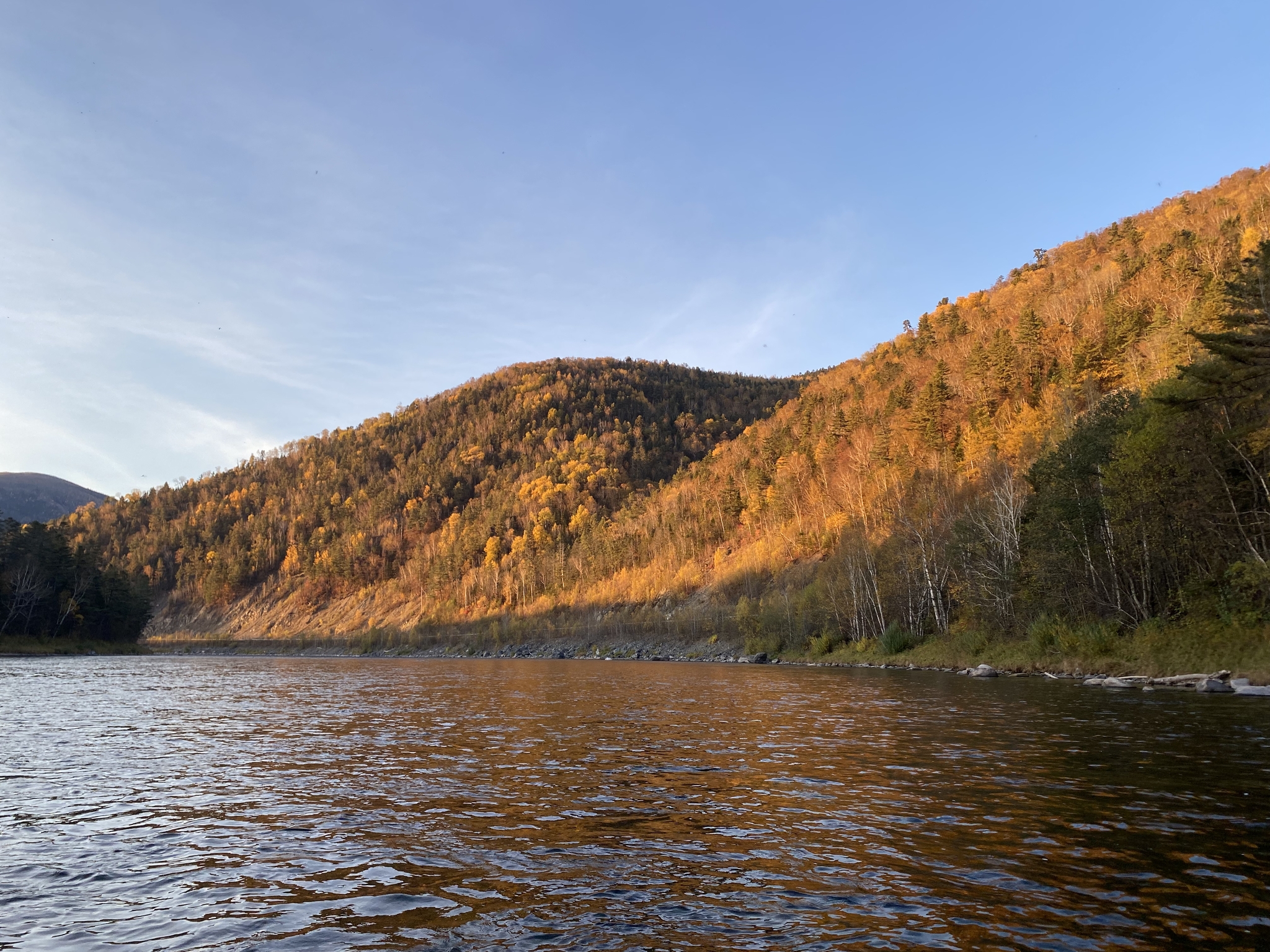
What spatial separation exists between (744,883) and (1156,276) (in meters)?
95.3

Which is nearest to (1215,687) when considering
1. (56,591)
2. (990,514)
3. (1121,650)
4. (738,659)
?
(1121,650)

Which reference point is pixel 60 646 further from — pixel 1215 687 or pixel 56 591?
pixel 1215 687

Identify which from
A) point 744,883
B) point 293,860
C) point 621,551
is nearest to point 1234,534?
point 744,883

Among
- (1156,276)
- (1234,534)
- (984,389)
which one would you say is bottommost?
(1234,534)

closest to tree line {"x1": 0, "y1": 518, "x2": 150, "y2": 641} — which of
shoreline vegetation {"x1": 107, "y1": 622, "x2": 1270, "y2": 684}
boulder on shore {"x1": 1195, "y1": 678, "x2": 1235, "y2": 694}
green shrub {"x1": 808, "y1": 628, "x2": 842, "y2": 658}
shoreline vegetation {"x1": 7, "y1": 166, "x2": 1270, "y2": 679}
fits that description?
shoreline vegetation {"x1": 7, "y1": 166, "x2": 1270, "y2": 679}

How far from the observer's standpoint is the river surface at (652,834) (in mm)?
7484

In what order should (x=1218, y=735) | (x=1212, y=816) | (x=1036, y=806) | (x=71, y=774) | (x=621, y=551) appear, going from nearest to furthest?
1. (x=1212, y=816)
2. (x=1036, y=806)
3. (x=71, y=774)
4. (x=1218, y=735)
5. (x=621, y=551)

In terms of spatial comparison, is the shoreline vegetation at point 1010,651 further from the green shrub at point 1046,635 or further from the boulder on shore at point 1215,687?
the boulder on shore at point 1215,687

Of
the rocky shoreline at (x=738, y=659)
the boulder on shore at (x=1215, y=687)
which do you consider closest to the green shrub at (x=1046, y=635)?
the rocky shoreline at (x=738, y=659)

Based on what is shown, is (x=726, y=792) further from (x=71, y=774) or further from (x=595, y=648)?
(x=595, y=648)

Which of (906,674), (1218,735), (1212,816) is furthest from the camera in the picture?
(906,674)

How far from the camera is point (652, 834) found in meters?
11.1

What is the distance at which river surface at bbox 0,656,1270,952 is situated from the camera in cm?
748

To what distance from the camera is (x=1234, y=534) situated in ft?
111
